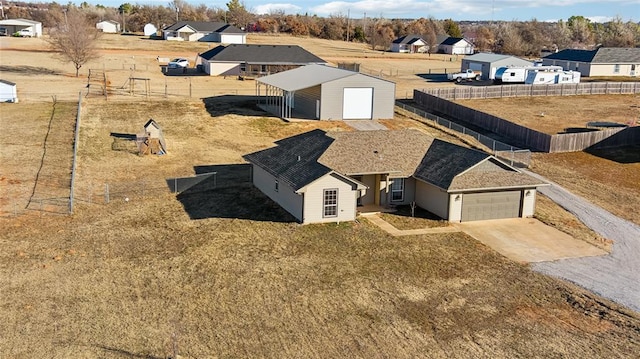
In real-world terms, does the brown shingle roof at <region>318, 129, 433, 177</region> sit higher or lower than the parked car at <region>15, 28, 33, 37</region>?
lower

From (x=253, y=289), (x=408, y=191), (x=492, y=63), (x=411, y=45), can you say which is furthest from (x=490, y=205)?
(x=411, y=45)

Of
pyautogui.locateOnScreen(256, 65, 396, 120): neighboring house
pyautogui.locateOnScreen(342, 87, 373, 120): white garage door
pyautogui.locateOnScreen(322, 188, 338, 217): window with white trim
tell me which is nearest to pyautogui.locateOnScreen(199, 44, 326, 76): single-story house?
pyautogui.locateOnScreen(256, 65, 396, 120): neighboring house

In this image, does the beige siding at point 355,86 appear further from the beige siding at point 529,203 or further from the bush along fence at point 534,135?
the beige siding at point 529,203

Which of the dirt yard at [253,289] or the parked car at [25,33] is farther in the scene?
the parked car at [25,33]

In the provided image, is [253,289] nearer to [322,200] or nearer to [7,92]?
[322,200]

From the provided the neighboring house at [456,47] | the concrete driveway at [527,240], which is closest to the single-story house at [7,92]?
the concrete driveway at [527,240]

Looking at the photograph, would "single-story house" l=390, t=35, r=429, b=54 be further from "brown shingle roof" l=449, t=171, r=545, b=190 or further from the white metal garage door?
the white metal garage door
